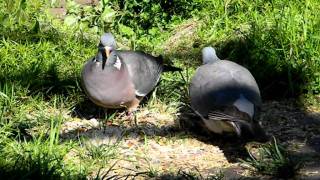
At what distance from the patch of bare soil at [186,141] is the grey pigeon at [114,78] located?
0.59 ft

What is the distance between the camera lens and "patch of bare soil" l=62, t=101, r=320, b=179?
4.46m

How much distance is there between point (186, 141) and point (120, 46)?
2.02 meters

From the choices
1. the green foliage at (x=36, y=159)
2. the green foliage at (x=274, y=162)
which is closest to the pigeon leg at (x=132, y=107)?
the green foliage at (x=36, y=159)

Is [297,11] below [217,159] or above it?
above

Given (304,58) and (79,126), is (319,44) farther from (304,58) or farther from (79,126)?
(79,126)

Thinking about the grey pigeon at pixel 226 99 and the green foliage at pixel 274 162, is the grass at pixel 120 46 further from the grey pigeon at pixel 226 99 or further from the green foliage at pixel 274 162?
the grey pigeon at pixel 226 99

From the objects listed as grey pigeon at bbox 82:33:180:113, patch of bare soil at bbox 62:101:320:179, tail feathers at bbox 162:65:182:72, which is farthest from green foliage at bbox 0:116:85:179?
tail feathers at bbox 162:65:182:72

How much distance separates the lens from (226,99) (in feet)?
14.6

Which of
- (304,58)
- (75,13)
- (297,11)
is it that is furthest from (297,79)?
(75,13)

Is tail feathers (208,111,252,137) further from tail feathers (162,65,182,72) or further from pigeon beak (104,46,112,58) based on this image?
tail feathers (162,65,182,72)

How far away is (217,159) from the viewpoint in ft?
15.1

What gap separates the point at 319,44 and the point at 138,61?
1481 mm

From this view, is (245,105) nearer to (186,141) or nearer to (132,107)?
(186,141)

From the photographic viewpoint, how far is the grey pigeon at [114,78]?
5.09 meters
